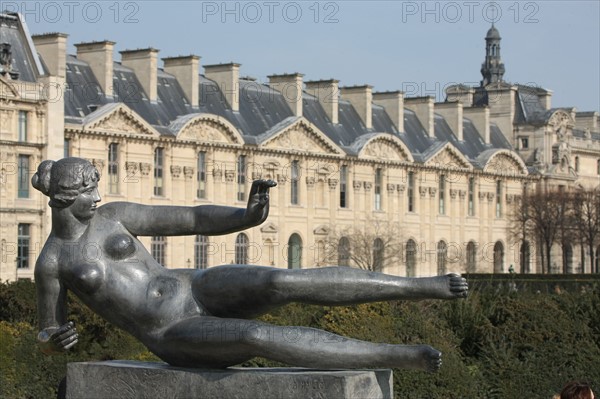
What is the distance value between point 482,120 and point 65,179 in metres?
74.8

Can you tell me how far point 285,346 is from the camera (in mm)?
7219

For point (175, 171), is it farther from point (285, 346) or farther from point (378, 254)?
point (285, 346)

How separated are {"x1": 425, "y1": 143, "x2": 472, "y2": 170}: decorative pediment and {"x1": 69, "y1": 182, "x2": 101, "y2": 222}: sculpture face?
66.6 metres

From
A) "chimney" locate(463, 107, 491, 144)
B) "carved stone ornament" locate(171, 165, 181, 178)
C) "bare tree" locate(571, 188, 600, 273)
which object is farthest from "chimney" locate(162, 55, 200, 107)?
"bare tree" locate(571, 188, 600, 273)

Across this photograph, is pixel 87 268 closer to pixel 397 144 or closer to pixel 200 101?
pixel 200 101

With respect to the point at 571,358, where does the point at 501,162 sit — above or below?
above

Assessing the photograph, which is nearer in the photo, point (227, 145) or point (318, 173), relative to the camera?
point (227, 145)

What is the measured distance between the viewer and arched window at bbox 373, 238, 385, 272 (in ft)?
222

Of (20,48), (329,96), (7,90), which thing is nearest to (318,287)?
(7,90)

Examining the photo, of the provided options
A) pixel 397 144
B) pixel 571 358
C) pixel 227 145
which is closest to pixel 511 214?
pixel 397 144

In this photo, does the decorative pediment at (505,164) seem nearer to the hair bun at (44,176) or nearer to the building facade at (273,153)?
the building facade at (273,153)

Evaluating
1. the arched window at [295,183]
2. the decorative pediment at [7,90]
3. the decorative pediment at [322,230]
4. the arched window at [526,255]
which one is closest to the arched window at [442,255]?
the arched window at [526,255]

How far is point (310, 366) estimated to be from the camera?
7250 mm

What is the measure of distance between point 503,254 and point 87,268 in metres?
74.3
